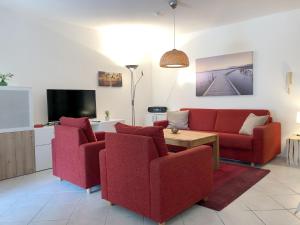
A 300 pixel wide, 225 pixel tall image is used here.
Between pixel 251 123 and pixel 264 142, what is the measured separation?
0.45 metres

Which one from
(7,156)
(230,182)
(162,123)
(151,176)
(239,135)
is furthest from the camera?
(162,123)

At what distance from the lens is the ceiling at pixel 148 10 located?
150 inches

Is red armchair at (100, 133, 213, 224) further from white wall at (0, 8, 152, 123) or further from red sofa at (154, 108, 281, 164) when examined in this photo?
white wall at (0, 8, 152, 123)

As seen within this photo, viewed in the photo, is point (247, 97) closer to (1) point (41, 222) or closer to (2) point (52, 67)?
(2) point (52, 67)

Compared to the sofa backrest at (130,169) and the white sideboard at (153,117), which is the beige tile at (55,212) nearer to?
the sofa backrest at (130,169)

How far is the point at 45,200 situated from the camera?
2922 mm

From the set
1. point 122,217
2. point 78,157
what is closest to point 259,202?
point 122,217

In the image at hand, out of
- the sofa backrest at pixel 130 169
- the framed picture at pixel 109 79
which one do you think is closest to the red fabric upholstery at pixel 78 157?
the sofa backrest at pixel 130 169

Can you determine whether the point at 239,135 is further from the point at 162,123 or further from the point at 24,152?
the point at 24,152

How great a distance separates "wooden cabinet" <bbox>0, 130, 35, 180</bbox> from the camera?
12.0ft

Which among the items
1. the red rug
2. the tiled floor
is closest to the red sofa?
the red rug

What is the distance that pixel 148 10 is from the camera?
4.14 metres

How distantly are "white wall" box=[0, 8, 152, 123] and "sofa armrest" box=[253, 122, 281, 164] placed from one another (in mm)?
3136

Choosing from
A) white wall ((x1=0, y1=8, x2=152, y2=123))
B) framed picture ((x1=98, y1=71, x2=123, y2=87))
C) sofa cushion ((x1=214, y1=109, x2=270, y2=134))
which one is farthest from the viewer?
framed picture ((x1=98, y1=71, x2=123, y2=87))
